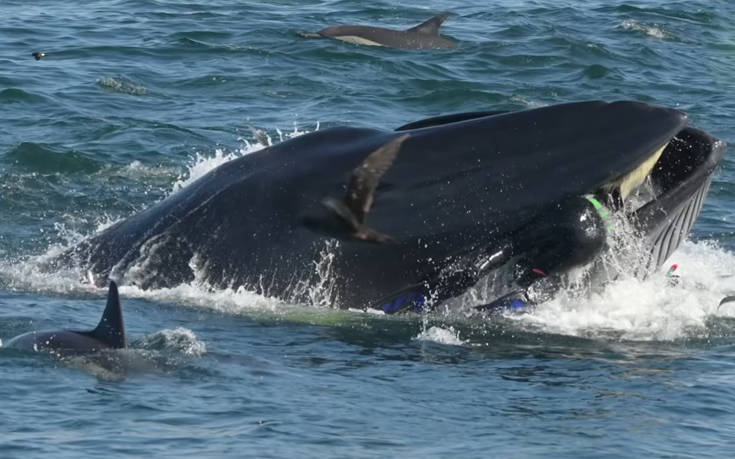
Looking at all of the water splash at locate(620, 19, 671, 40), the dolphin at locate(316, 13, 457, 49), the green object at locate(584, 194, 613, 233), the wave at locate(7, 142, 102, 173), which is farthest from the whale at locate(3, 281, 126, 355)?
the water splash at locate(620, 19, 671, 40)

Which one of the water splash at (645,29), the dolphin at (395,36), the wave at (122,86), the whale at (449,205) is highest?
the water splash at (645,29)

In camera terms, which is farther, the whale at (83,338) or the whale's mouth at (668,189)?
the whale's mouth at (668,189)

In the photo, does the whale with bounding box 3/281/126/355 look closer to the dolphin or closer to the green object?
the green object

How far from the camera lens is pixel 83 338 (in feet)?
34.2

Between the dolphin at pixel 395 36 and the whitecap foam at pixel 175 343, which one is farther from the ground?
the dolphin at pixel 395 36

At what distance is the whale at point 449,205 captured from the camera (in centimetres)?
1029

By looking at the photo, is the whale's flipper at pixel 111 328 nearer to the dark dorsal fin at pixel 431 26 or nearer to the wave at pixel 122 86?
the wave at pixel 122 86

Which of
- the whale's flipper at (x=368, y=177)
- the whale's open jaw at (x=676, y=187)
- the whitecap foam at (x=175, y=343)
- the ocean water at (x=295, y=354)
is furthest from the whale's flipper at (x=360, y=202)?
the whale's open jaw at (x=676, y=187)

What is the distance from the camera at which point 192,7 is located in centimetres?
3108

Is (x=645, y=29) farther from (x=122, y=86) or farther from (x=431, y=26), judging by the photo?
(x=122, y=86)

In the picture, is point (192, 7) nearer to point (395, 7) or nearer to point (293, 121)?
point (395, 7)

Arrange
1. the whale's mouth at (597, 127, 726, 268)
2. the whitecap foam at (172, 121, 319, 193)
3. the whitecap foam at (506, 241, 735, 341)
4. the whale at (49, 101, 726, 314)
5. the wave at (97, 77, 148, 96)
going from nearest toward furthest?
Answer: 1. the whale at (49, 101, 726, 314)
2. the whale's mouth at (597, 127, 726, 268)
3. the whitecap foam at (506, 241, 735, 341)
4. the whitecap foam at (172, 121, 319, 193)
5. the wave at (97, 77, 148, 96)

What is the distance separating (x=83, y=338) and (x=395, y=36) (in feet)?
55.7

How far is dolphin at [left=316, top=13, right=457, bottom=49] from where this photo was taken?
2644 cm
